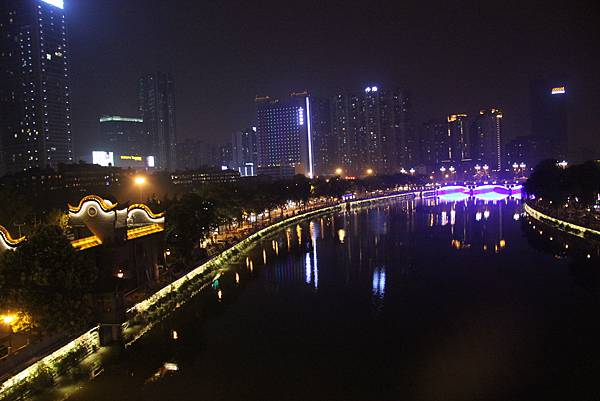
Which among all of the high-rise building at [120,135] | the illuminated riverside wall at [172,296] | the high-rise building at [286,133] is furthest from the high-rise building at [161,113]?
the illuminated riverside wall at [172,296]

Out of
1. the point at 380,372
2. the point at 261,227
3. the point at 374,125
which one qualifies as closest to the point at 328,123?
the point at 374,125

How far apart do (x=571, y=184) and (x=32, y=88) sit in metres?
63.2

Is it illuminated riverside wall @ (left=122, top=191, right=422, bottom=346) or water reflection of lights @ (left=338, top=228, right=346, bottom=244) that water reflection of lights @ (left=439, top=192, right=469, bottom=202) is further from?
illuminated riverside wall @ (left=122, top=191, right=422, bottom=346)

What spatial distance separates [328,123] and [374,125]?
9.26 m

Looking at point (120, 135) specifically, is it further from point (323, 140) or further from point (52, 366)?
point (52, 366)

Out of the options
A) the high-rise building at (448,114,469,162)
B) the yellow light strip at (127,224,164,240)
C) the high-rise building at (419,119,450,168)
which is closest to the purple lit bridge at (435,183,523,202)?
the high-rise building at (419,119,450,168)

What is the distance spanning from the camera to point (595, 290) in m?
17.9

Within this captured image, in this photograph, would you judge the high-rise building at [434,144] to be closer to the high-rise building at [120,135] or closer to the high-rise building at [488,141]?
the high-rise building at [488,141]

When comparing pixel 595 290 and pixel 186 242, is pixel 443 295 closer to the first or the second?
pixel 595 290

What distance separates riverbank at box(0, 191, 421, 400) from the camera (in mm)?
10531

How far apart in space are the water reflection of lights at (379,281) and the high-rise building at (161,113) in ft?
314

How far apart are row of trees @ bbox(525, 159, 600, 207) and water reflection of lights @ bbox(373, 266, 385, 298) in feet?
68.2

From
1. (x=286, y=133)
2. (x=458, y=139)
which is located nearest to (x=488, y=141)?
(x=458, y=139)

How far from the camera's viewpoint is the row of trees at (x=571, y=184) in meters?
36.2
